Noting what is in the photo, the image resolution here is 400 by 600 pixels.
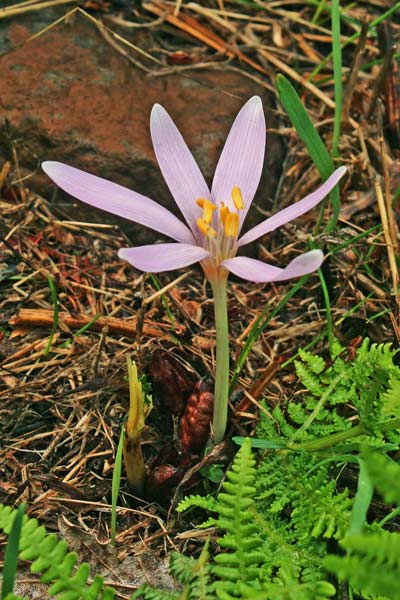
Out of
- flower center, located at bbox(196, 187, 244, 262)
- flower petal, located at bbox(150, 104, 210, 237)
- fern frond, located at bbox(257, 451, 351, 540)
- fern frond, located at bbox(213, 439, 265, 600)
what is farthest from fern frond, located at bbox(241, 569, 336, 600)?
flower petal, located at bbox(150, 104, 210, 237)

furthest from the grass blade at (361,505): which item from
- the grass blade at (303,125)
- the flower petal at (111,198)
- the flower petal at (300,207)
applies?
the grass blade at (303,125)

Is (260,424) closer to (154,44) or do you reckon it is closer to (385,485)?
(385,485)

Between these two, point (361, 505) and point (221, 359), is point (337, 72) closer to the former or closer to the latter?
point (221, 359)

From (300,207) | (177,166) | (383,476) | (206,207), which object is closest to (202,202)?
(206,207)


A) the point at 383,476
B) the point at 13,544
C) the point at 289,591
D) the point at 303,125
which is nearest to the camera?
the point at 383,476

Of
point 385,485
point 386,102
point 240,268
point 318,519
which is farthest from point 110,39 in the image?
point 385,485

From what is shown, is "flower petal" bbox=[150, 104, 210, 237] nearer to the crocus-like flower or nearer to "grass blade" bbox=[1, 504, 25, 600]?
the crocus-like flower
